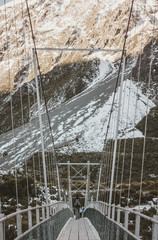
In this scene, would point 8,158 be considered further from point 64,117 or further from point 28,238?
point 28,238

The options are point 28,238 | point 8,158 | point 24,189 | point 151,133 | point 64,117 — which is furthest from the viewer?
point 64,117

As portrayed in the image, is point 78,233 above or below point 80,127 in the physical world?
above

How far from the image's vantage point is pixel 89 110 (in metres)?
153

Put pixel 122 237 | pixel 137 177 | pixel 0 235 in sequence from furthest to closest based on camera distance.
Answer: pixel 137 177 → pixel 122 237 → pixel 0 235

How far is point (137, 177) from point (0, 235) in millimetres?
63833

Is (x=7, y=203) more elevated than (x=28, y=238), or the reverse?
(x=28, y=238)

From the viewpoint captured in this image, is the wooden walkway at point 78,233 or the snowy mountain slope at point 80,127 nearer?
the wooden walkway at point 78,233

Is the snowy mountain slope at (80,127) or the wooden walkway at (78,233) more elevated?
the wooden walkway at (78,233)

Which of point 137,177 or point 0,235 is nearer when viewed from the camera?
point 0,235

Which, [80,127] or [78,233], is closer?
[78,233]

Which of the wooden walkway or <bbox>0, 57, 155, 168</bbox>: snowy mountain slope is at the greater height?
the wooden walkway

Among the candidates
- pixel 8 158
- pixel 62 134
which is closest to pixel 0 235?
pixel 8 158

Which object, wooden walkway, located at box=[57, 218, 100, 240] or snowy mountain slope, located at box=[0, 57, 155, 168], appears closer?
wooden walkway, located at box=[57, 218, 100, 240]

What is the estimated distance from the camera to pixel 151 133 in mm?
115938
